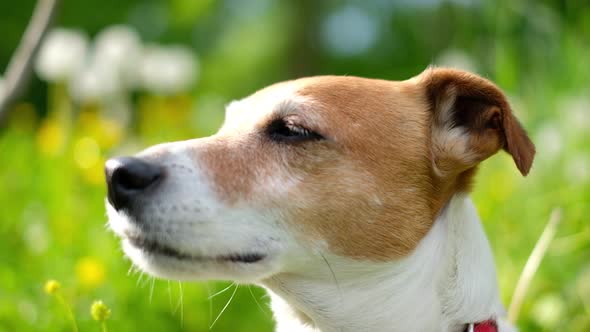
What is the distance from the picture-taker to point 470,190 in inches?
115

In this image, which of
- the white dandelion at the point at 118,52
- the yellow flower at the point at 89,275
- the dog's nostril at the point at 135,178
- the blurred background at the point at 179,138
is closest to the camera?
the dog's nostril at the point at 135,178

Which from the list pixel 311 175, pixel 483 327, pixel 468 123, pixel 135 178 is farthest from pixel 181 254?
pixel 468 123

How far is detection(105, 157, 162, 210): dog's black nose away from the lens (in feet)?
7.90

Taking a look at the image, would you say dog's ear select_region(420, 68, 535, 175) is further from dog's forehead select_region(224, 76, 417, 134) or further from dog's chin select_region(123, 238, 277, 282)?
dog's chin select_region(123, 238, 277, 282)

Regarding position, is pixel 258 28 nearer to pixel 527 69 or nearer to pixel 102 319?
pixel 527 69

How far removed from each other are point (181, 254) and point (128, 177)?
298 millimetres

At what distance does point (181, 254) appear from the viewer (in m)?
2.49

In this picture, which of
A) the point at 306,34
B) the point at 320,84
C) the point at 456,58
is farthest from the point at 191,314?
the point at 306,34

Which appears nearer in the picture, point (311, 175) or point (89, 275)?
point (311, 175)

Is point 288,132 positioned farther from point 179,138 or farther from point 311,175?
point 179,138

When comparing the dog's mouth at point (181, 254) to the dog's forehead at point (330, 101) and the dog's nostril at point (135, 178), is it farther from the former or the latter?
the dog's forehead at point (330, 101)

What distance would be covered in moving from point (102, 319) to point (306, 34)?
10927 millimetres

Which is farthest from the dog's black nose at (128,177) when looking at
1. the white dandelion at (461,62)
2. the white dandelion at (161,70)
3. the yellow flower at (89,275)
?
the white dandelion at (161,70)

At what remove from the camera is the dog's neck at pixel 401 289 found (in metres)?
2.67
